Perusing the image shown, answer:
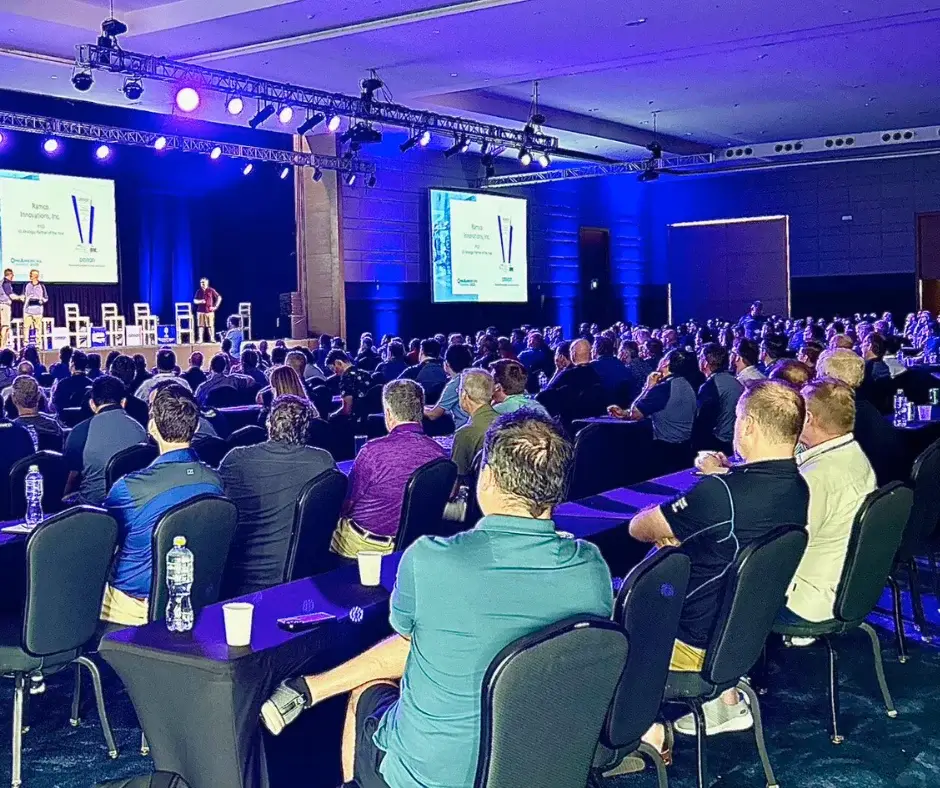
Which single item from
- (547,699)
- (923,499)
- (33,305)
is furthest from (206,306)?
(547,699)

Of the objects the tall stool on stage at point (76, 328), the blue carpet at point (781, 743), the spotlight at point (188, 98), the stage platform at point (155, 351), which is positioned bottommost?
the blue carpet at point (781, 743)

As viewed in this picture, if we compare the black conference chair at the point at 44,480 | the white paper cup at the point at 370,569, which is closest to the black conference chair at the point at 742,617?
the white paper cup at the point at 370,569

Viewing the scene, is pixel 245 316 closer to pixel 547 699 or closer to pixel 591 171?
pixel 591 171

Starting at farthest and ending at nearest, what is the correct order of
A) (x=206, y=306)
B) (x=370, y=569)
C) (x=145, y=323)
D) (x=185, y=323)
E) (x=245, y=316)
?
(x=245, y=316) → (x=185, y=323) → (x=206, y=306) → (x=145, y=323) → (x=370, y=569)

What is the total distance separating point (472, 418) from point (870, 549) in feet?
Result: 8.51

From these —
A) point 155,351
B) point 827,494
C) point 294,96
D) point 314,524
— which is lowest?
point 314,524

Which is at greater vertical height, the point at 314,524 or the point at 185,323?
the point at 185,323

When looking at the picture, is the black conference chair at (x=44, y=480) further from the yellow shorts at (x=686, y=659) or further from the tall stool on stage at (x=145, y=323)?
the tall stool on stage at (x=145, y=323)

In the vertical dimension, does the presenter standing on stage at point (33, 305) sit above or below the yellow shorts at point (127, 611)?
above

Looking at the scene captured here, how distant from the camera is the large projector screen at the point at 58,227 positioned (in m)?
16.2

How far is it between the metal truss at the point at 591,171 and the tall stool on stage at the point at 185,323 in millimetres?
6495

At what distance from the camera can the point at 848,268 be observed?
75.8 ft

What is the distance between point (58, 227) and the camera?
16.8 metres

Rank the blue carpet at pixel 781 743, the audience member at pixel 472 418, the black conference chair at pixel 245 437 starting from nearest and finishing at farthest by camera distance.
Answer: the blue carpet at pixel 781 743 < the audience member at pixel 472 418 < the black conference chair at pixel 245 437
